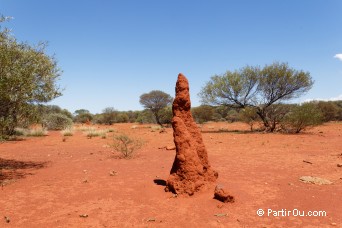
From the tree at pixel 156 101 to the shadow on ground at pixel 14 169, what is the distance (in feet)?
102

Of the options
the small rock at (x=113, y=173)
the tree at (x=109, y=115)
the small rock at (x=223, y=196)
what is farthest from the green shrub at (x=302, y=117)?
the tree at (x=109, y=115)

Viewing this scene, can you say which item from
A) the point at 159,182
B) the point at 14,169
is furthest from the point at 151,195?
the point at 14,169

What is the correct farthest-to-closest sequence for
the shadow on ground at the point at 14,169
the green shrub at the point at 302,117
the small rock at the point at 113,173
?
the green shrub at the point at 302,117
the small rock at the point at 113,173
the shadow on ground at the point at 14,169

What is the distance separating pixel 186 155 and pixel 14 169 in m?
6.80

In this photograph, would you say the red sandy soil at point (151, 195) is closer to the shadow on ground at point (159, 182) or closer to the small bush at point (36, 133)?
the shadow on ground at point (159, 182)

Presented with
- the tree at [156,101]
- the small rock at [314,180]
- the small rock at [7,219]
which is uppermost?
the tree at [156,101]

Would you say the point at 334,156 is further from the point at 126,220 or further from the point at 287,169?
the point at 126,220

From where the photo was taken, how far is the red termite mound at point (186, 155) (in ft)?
23.1

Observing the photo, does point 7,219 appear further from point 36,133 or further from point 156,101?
point 156,101

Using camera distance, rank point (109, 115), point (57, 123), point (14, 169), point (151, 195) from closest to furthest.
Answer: point (151, 195) → point (14, 169) → point (57, 123) → point (109, 115)

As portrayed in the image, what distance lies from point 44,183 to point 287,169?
25.5ft

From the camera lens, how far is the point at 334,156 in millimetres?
12289

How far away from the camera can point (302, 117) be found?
24.1 m

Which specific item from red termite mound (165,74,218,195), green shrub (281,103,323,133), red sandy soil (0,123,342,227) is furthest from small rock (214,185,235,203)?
green shrub (281,103,323,133)
